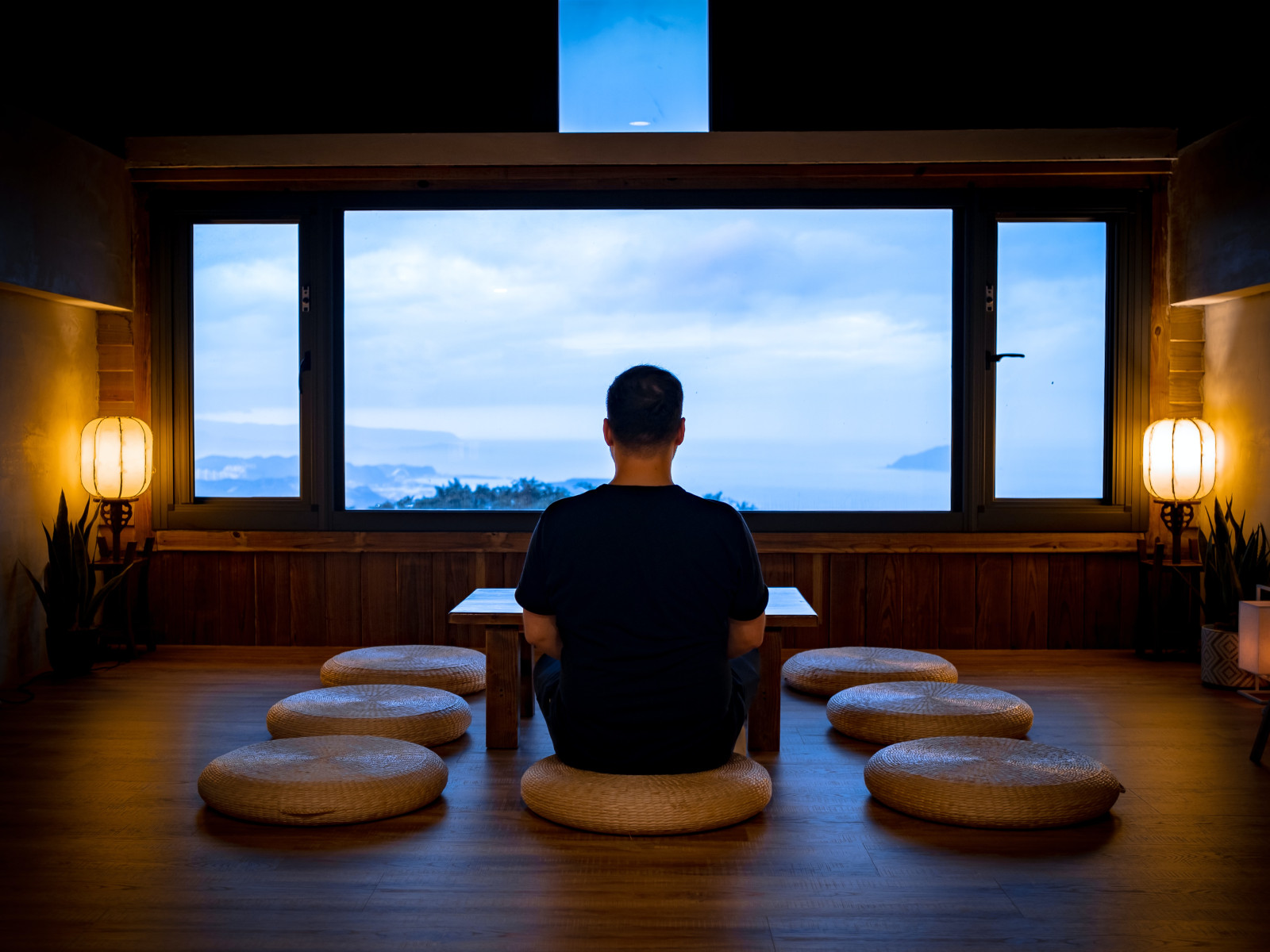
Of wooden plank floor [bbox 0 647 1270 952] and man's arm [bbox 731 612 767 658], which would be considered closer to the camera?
wooden plank floor [bbox 0 647 1270 952]

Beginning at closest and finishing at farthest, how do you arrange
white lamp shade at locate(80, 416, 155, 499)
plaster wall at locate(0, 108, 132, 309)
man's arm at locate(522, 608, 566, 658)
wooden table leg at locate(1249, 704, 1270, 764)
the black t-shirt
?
the black t-shirt < man's arm at locate(522, 608, 566, 658) < wooden table leg at locate(1249, 704, 1270, 764) < plaster wall at locate(0, 108, 132, 309) < white lamp shade at locate(80, 416, 155, 499)

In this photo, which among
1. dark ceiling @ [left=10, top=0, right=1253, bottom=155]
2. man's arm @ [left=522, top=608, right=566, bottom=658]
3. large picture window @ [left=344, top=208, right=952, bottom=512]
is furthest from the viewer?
large picture window @ [left=344, top=208, right=952, bottom=512]

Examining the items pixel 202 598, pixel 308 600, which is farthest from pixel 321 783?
pixel 202 598

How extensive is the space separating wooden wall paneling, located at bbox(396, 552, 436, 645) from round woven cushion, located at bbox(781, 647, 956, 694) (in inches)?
67.4

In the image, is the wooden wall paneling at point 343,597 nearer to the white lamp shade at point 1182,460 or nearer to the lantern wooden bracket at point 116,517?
the lantern wooden bracket at point 116,517

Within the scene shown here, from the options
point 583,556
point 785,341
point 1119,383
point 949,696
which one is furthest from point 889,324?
point 583,556

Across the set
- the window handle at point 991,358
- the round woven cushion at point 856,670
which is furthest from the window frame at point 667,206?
the round woven cushion at point 856,670

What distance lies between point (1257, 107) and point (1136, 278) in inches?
34.4

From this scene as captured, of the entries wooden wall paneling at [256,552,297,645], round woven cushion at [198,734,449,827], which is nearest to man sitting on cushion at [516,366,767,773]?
round woven cushion at [198,734,449,827]

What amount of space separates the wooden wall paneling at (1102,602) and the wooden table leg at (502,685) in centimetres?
284

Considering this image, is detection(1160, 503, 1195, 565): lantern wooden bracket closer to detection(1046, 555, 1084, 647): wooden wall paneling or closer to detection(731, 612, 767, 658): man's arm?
detection(1046, 555, 1084, 647): wooden wall paneling

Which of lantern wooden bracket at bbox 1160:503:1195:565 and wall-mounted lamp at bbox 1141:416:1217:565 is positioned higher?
wall-mounted lamp at bbox 1141:416:1217:565

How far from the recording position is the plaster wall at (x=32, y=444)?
3.93m

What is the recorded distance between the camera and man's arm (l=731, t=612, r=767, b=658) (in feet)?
7.57
